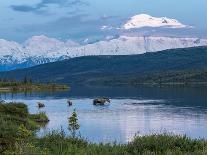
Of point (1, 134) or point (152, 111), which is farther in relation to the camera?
point (152, 111)

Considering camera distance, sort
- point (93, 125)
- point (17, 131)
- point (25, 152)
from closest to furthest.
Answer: point (25, 152), point (17, 131), point (93, 125)

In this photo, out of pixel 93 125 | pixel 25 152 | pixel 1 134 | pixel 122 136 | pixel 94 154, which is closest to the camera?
pixel 25 152

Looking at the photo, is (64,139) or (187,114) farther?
(187,114)

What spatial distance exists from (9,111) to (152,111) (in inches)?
2276

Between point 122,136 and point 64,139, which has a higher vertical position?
point 64,139

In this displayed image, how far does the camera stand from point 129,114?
118 m

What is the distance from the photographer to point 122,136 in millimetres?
72750

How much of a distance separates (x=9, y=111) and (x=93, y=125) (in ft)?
62.1

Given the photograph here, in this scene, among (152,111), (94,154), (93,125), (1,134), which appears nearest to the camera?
(94,154)

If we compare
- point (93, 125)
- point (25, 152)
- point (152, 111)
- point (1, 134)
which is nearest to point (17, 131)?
point (1, 134)

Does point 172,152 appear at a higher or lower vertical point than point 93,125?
higher

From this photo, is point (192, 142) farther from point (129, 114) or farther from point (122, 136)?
point (129, 114)

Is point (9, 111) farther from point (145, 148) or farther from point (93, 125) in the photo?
point (145, 148)

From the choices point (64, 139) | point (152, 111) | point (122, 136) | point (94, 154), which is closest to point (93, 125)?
point (122, 136)
